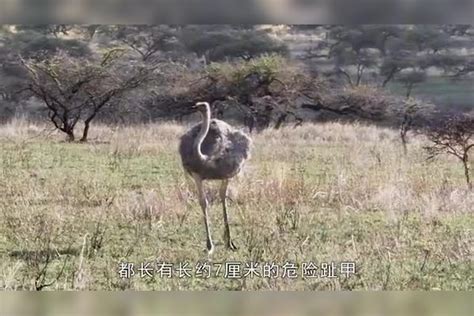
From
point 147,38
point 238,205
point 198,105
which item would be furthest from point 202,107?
point 238,205

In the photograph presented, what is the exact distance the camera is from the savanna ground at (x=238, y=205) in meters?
6.52

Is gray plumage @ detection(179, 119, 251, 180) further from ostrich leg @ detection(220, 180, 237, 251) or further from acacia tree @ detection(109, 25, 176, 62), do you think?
acacia tree @ detection(109, 25, 176, 62)

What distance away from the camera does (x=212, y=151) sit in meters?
6.59

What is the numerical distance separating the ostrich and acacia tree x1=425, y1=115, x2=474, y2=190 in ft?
3.59

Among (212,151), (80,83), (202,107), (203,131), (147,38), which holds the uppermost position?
(147,38)

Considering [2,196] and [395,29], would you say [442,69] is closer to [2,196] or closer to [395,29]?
[395,29]

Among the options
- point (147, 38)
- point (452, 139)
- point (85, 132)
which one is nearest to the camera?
point (147, 38)

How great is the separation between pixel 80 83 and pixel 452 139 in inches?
87.9

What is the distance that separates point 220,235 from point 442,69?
1.62 meters

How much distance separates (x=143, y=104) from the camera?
22.0 feet

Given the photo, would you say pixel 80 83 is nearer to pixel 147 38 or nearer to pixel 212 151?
pixel 147 38

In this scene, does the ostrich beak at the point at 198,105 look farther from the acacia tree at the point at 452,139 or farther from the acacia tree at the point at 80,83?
the acacia tree at the point at 452,139

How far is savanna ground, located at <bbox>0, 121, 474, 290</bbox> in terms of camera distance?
21.4 feet

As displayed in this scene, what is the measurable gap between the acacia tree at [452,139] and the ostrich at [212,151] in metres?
1.10
